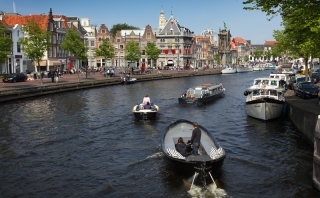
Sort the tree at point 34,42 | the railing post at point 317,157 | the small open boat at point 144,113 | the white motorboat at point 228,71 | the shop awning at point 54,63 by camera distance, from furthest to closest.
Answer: the white motorboat at point 228,71, the shop awning at point 54,63, the tree at point 34,42, the small open boat at point 144,113, the railing post at point 317,157

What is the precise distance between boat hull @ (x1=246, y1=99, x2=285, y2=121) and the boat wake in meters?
18.8

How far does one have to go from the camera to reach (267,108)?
36.2 meters

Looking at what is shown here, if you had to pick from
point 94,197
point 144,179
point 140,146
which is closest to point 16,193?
point 94,197

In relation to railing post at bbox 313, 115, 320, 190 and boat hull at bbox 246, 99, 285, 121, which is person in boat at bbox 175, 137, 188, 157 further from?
boat hull at bbox 246, 99, 285, 121

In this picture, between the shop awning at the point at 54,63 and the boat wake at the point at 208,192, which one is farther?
the shop awning at the point at 54,63

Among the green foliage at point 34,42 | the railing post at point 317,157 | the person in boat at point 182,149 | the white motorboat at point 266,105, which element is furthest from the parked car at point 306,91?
the green foliage at point 34,42

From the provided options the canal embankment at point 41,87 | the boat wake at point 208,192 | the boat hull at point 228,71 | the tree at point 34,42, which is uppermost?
the tree at point 34,42

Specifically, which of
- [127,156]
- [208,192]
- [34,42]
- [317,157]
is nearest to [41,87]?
[34,42]

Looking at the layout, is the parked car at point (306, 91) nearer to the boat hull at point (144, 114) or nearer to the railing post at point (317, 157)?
the boat hull at point (144, 114)

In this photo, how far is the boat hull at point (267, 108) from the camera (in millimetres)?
36219

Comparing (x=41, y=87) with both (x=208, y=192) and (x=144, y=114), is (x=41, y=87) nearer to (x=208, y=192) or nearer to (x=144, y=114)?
(x=144, y=114)

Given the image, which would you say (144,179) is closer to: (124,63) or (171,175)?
(171,175)

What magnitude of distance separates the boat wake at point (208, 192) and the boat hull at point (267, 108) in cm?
1884

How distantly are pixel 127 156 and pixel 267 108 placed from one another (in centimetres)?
1662
